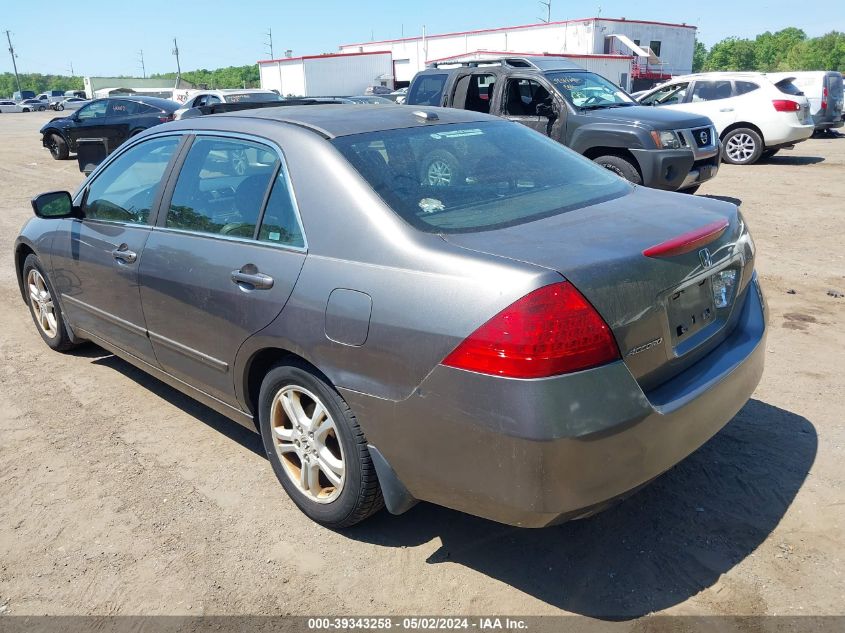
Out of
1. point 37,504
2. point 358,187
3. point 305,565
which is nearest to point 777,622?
point 305,565

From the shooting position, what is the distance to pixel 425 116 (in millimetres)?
3520

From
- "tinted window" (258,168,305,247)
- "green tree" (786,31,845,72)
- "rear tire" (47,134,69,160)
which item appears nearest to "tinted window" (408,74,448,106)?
"tinted window" (258,168,305,247)

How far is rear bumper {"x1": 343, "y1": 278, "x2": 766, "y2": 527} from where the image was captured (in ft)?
7.35

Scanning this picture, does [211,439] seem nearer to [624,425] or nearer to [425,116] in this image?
[425,116]

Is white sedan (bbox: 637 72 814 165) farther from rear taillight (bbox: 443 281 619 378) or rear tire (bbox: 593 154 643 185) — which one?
rear taillight (bbox: 443 281 619 378)

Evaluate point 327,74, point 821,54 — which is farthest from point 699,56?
point 327,74

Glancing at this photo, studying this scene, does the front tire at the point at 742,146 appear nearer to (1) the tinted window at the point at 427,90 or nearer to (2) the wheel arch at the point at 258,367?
(1) the tinted window at the point at 427,90

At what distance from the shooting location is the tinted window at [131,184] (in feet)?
12.8

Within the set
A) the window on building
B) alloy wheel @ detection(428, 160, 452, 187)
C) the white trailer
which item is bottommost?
alloy wheel @ detection(428, 160, 452, 187)

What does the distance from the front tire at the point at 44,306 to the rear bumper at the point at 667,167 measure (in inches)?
258

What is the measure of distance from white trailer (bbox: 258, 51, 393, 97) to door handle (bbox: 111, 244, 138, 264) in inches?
1357

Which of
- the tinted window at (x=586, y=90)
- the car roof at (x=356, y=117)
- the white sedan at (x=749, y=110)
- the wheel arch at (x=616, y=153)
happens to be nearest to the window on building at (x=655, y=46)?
the white sedan at (x=749, y=110)

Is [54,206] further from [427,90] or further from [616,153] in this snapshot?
[427,90]

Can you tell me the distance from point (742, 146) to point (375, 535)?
13.8 m
